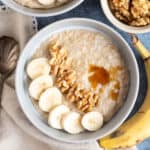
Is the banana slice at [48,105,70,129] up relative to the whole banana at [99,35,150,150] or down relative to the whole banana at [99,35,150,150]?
up

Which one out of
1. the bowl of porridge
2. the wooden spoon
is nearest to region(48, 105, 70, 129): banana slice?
the bowl of porridge

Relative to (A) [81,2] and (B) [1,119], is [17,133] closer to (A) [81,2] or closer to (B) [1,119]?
(B) [1,119]

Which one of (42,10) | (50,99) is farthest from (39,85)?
(42,10)

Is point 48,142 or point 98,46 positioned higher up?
point 98,46

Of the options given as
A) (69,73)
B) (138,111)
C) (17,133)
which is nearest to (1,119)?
(17,133)

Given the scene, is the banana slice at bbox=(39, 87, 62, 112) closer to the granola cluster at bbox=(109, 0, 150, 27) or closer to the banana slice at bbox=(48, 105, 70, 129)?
the banana slice at bbox=(48, 105, 70, 129)
